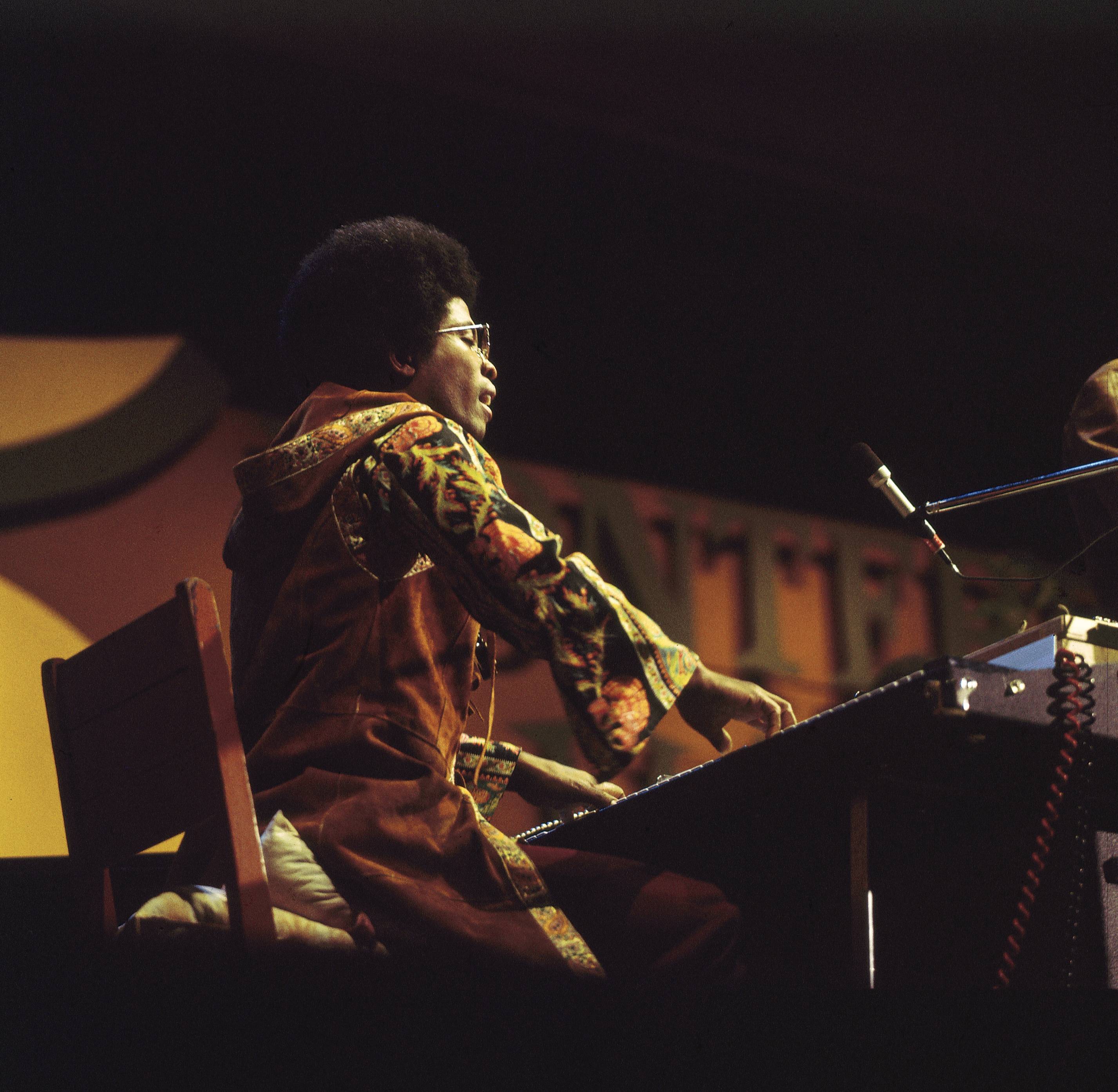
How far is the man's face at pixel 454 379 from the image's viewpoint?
1.83 metres

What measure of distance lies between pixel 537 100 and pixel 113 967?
3624 millimetres

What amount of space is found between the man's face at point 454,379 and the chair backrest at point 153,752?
637 millimetres

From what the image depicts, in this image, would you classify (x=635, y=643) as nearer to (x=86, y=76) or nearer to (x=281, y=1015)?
(x=281, y=1015)

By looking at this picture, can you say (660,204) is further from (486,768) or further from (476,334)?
(486,768)


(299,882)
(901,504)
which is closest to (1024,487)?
(901,504)

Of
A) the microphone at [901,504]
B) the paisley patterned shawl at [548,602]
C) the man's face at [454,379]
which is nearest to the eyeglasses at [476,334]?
the man's face at [454,379]

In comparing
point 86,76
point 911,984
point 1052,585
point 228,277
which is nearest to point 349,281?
point 911,984

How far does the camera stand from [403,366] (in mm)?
1829

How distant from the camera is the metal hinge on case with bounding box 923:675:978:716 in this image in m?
1.34

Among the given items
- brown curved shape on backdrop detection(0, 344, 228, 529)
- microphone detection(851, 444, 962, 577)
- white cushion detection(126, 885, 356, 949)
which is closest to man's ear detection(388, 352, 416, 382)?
microphone detection(851, 444, 962, 577)

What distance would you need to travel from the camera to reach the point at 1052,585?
5.00 meters

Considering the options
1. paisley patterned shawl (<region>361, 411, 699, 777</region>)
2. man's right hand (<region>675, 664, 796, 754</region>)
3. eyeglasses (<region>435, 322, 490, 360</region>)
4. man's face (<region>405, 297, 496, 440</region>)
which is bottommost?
man's right hand (<region>675, 664, 796, 754</region>)

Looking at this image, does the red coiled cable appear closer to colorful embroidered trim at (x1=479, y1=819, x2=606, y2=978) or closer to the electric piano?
the electric piano

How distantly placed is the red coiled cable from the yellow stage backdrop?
2.03 metres
